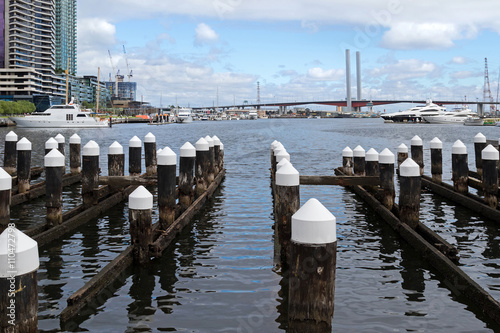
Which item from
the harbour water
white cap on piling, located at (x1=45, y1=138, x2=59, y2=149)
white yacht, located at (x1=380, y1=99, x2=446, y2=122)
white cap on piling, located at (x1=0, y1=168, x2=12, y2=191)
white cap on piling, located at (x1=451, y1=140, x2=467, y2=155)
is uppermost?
white yacht, located at (x1=380, y1=99, x2=446, y2=122)

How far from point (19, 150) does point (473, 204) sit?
16.6 meters

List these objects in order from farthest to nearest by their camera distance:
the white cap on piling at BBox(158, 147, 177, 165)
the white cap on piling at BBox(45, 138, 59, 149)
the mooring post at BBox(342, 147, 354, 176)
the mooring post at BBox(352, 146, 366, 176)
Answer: the mooring post at BBox(342, 147, 354, 176)
the white cap on piling at BBox(45, 138, 59, 149)
the mooring post at BBox(352, 146, 366, 176)
the white cap on piling at BBox(158, 147, 177, 165)

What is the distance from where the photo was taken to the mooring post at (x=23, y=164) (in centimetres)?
1791

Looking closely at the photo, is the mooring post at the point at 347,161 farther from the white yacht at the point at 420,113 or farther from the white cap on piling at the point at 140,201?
the white yacht at the point at 420,113

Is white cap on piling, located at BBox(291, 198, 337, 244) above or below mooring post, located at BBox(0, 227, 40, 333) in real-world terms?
above

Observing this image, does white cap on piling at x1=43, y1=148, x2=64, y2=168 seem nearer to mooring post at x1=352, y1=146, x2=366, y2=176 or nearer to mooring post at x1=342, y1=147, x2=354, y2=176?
mooring post at x1=352, y1=146, x2=366, y2=176

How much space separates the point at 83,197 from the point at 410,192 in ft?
32.9

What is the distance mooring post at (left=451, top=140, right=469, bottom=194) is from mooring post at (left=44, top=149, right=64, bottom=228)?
12.9 metres

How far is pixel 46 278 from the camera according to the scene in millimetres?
9828

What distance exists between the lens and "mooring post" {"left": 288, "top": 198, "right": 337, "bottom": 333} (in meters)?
5.57

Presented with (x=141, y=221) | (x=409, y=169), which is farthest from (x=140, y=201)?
(x=409, y=169)

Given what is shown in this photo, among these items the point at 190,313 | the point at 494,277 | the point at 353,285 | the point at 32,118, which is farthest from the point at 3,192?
the point at 32,118

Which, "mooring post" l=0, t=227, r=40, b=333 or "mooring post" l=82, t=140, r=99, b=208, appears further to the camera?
"mooring post" l=82, t=140, r=99, b=208

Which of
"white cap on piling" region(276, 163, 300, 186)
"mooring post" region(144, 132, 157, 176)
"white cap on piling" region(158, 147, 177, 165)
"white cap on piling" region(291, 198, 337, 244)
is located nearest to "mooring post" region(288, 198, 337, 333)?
"white cap on piling" region(291, 198, 337, 244)
